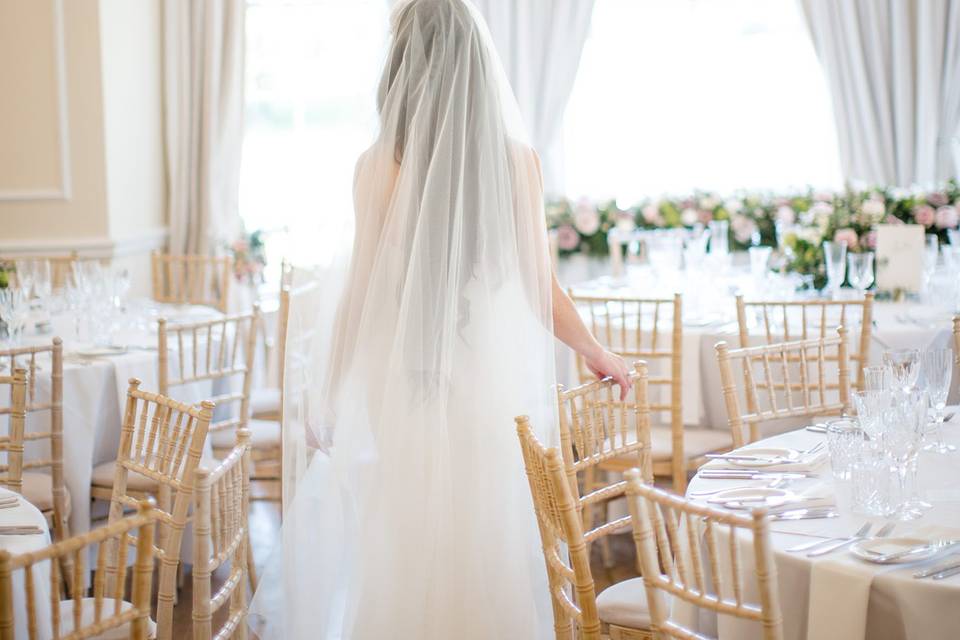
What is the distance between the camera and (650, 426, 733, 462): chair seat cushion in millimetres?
4023

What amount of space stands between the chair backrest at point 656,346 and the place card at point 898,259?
888mm

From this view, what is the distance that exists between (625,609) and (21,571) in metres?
1.32

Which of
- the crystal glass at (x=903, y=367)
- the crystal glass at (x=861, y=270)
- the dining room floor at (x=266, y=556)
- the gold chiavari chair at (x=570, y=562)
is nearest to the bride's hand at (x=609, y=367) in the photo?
the gold chiavari chair at (x=570, y=562)

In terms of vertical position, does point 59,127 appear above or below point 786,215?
above

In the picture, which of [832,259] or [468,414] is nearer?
[468,414]

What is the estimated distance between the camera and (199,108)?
6.73 metres

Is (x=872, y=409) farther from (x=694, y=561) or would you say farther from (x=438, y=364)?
(x=438, y=364)

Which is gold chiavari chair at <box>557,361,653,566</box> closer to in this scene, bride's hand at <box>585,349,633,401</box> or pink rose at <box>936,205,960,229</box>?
bride's hand at <box>585,349,633,401</box>

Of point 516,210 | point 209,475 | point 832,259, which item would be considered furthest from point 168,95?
point 209,475

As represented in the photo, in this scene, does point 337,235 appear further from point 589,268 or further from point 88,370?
point 589,268

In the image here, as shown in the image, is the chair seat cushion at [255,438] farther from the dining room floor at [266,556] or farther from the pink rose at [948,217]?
the pink rose at [948,217]

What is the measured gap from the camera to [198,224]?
6738mm

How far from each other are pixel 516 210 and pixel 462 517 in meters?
0.71

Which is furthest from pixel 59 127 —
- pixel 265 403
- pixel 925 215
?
pixel 925 215
